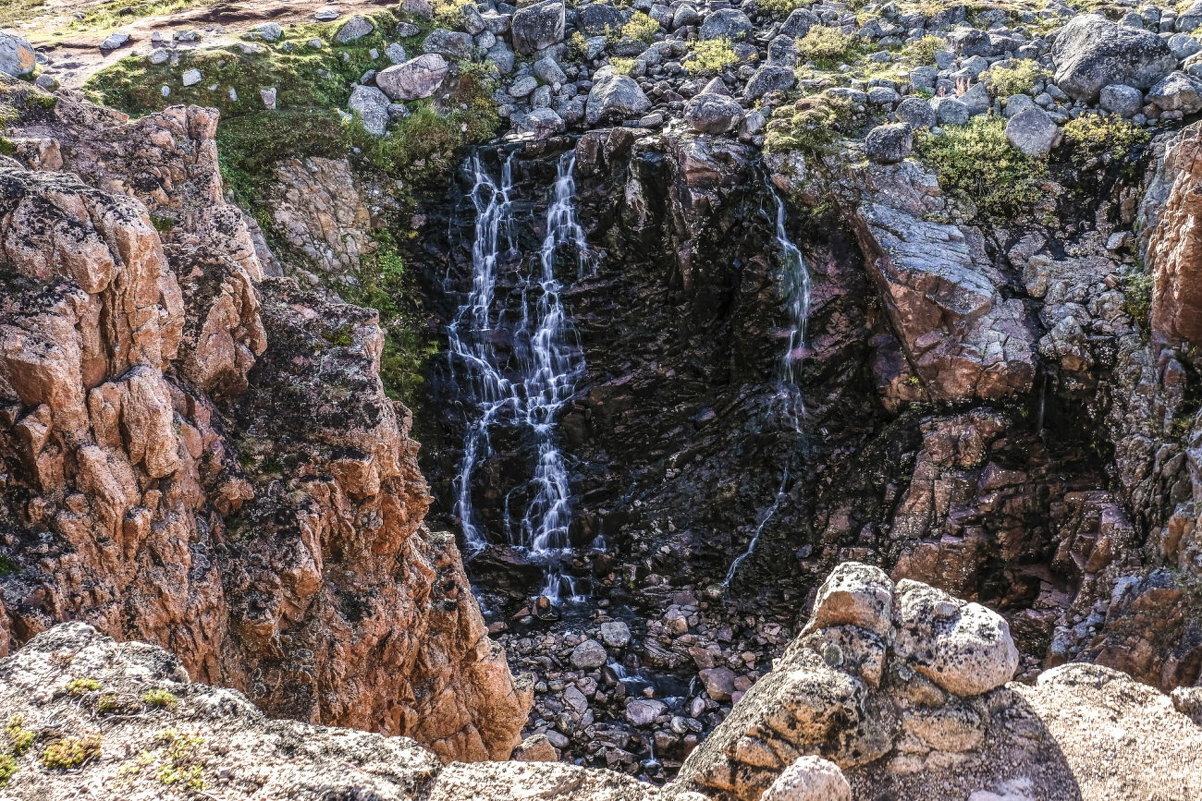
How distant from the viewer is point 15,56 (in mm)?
20578

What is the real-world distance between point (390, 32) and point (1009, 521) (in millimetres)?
23125

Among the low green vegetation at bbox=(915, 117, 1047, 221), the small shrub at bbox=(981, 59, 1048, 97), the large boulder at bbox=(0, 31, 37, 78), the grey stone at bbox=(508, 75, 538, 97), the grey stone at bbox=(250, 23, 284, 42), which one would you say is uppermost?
the grey stone at bbox=(250, 23, 284, 42)

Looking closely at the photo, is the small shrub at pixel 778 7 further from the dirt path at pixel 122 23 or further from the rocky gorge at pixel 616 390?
the dirt path at pixel 122 23

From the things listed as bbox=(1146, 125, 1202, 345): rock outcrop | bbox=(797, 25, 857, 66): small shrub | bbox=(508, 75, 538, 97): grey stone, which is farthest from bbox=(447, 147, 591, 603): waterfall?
bbox=(1146, 125, 1202, 345): rock outcrop

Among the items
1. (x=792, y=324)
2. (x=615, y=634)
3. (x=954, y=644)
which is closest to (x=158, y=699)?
(x=954, y=644)

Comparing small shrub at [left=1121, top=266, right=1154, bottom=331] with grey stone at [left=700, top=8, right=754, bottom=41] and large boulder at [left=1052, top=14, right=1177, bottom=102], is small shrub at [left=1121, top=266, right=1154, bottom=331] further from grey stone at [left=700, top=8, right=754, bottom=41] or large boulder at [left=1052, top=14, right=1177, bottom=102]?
grey stone at [left=700, top=8, right=754, bottom=41]

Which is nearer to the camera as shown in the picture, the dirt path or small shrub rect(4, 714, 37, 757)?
small shrub rect(4, 714, 37, 757)

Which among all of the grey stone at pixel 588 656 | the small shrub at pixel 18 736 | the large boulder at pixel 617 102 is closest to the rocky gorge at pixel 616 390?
the small shrub at pixel 18 736

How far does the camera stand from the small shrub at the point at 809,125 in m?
22.0

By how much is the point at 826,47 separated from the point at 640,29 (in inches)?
237

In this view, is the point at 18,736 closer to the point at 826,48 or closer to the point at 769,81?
the point at 769,81

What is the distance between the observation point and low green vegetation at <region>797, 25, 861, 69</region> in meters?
25.7

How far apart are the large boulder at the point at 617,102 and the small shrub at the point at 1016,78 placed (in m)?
9.29

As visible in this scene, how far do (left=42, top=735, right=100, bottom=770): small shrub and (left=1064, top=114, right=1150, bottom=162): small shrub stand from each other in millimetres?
22625
